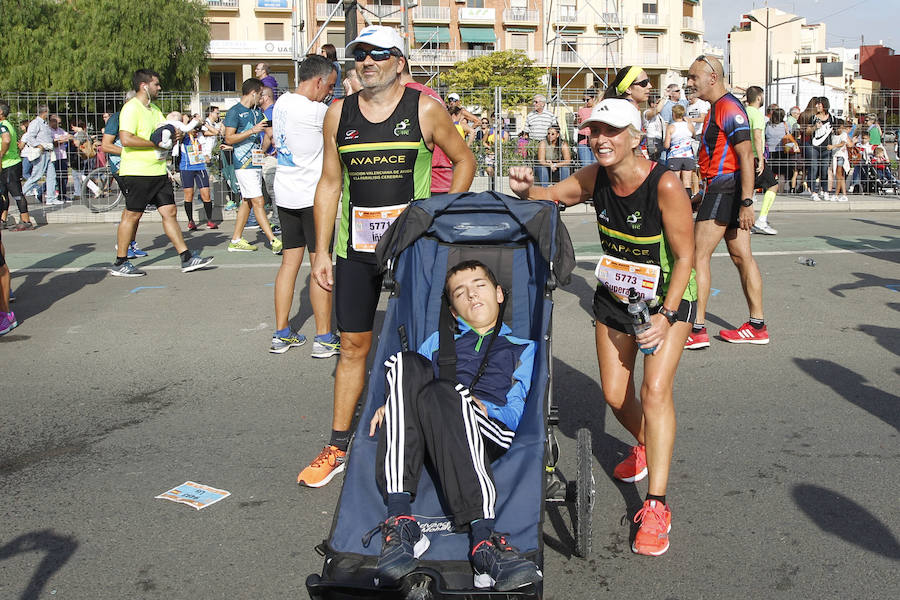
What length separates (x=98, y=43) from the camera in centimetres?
5088

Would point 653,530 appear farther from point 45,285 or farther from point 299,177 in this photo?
point 45,285

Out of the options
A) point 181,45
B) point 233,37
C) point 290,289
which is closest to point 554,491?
point 290,289

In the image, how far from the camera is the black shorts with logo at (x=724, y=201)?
6820 mm

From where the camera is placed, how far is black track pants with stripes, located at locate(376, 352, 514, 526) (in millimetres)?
3393

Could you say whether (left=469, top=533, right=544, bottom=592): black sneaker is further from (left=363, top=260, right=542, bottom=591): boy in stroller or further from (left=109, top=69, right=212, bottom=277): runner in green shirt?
(left=109, top=69, right=212, bottom=277): runner in green shirt

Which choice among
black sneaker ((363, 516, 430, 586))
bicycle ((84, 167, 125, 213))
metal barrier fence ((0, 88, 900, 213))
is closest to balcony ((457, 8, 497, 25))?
metal barrier fence ((0, 88, 900, 213))

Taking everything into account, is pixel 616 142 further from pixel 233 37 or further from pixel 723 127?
pixel 233 37

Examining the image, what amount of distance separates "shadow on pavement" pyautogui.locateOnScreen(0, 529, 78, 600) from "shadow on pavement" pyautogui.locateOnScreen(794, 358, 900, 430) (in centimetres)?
449

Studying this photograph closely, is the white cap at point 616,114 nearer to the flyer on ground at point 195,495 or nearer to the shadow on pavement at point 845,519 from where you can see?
the shadow on pavement at point 845,519

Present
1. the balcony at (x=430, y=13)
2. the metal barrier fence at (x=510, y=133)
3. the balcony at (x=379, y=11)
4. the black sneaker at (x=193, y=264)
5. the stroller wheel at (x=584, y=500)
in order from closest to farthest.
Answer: the stroller wheel at (x=584, y=500) < the black sneaker at (x=193, y=264) < the metal barrier fence at (x=510, y=133) < the balcony at (x=379, y=11) < the balcony at (x=430, y=13)

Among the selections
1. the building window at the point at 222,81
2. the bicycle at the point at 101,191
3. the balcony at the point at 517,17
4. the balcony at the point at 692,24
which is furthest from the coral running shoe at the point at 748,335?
the balcony at the point at 692,24

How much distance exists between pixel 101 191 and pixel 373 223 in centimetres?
1370

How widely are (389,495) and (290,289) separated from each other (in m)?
3.84

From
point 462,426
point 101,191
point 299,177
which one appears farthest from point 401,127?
point 101,191
